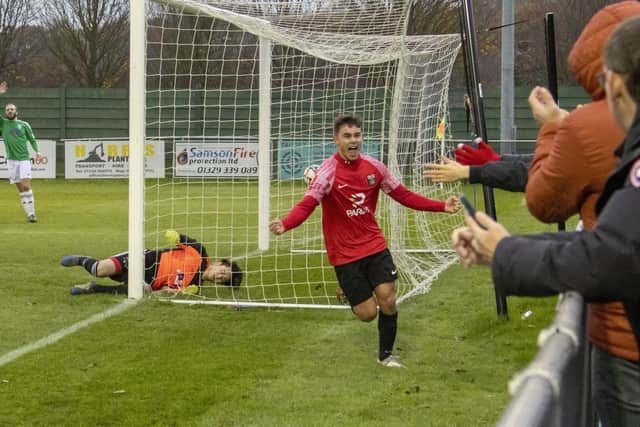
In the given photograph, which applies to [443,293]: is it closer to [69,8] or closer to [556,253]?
[556,253]

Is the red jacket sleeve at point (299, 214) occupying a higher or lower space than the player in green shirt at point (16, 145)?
lower

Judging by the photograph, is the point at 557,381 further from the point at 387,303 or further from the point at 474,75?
the point at 474,75

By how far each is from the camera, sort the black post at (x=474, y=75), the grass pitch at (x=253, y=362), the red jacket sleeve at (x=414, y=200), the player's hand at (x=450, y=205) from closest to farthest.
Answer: the grass pitch at (x=253, y=362) → the player's hand at (x=450, y=205) → the red jacket sleeve at (x=414, y=200) → the black post at (x=474, y=75)

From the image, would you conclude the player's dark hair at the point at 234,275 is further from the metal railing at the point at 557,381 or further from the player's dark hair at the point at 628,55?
the player's dark hair at the point at 628,55

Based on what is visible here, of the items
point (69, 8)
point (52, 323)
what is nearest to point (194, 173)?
point (52, 323)

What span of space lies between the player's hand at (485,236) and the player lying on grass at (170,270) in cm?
762

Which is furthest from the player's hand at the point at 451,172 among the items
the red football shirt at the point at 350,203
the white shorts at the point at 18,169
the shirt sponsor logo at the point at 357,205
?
the white shorts at the point at 18,169

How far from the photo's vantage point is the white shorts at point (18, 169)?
18.6m

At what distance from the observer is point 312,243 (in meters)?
14.9

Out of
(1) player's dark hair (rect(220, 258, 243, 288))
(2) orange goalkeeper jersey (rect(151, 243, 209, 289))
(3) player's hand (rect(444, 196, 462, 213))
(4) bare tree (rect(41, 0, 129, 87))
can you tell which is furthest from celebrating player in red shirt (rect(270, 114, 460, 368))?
(4) bare tree (rect(41, 0, 129, 87))

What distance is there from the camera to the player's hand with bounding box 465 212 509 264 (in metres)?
2.55

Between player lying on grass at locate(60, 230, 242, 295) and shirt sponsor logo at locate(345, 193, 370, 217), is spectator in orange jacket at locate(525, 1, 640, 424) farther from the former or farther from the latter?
player lying on grass at locate(60, 230, 242, 295)

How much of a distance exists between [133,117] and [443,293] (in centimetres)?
377

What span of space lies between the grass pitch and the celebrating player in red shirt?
0.46 m
